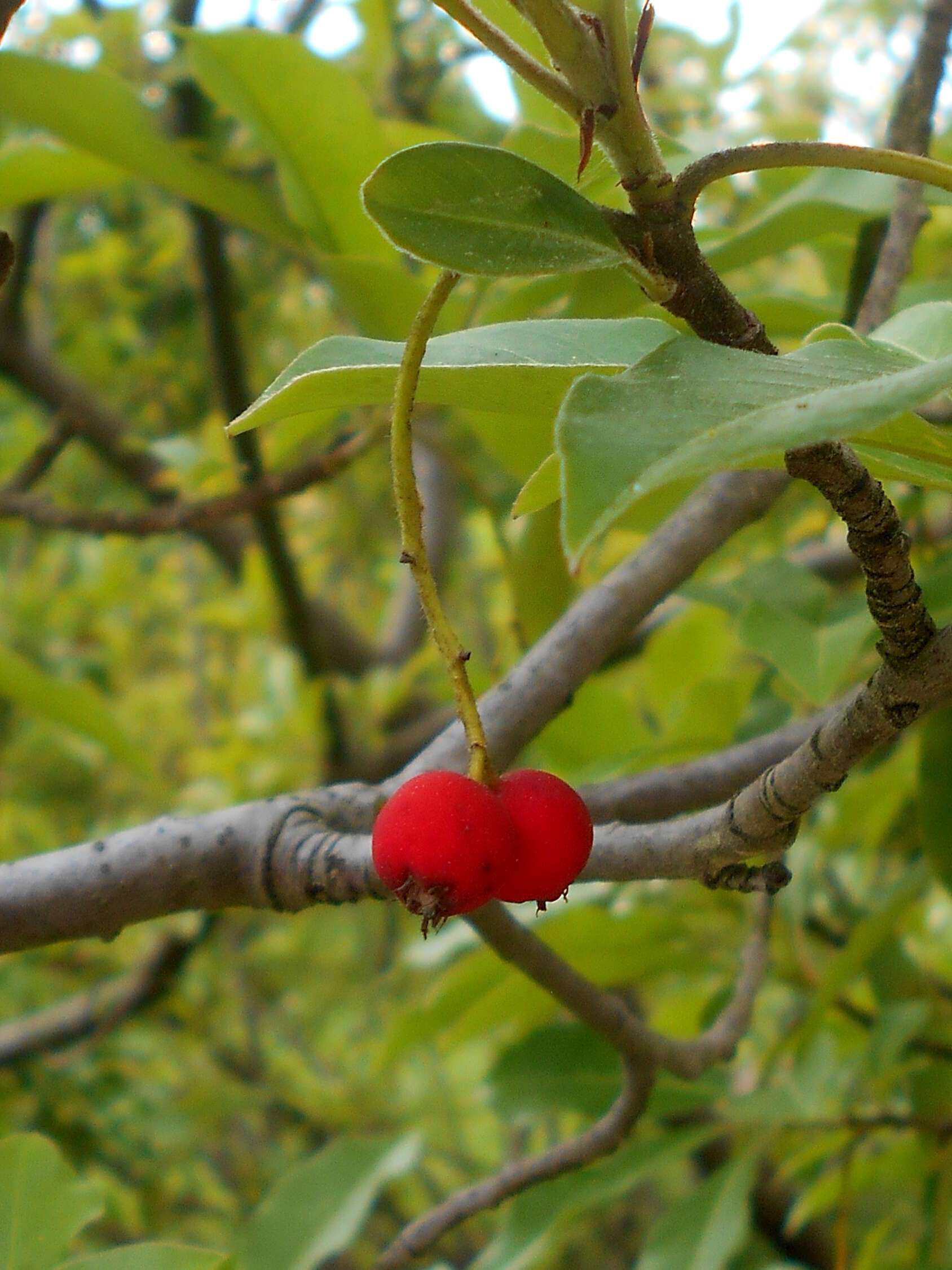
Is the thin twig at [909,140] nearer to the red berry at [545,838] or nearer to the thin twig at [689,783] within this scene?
the thin twig at [689,783]

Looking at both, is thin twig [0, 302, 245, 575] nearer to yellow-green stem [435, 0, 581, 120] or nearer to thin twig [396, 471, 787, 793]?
thin twig [396, 471, 787, 793]

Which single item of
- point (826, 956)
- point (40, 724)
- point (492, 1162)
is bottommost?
point (492, 1162)

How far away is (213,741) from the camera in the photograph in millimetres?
2223

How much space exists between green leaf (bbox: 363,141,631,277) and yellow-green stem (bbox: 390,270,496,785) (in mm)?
33

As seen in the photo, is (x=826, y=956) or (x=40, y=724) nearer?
(x=826, y=956)

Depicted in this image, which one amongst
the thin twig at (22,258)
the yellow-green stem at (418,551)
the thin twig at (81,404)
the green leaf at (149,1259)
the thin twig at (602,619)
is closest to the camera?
the yellow-green stem at (418,551)

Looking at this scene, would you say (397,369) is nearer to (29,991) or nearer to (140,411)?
(29,991)

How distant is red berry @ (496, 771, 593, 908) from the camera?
41cm

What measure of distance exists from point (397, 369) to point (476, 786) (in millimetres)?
145

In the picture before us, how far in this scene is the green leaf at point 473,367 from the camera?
39 cm

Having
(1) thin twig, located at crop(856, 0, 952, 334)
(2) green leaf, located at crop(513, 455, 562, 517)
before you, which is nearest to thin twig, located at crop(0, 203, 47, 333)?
(1) thin twig, located at crop(856, 0, 952, 334)

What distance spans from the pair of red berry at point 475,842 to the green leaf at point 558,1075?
69 centimetres

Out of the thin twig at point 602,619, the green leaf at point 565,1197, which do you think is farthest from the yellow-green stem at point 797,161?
the green leaf at point 565,1197

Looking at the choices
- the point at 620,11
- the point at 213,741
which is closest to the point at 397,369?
the point at 620,11
